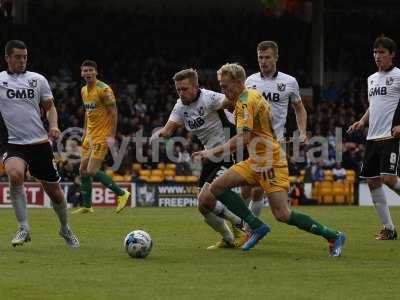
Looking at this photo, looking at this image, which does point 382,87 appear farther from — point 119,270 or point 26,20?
point 26,20

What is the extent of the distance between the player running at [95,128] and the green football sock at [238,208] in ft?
23.5

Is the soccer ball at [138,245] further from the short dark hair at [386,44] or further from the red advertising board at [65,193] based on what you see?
the red advertising board at [65,193]

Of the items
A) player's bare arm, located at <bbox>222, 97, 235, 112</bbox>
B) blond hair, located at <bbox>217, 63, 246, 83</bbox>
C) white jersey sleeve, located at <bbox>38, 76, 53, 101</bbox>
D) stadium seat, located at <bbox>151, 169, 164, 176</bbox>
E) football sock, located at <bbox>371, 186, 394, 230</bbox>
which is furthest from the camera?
stadium seat, located at <bbox>151, 169, 164, 176</bbox>

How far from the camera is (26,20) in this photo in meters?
34.7

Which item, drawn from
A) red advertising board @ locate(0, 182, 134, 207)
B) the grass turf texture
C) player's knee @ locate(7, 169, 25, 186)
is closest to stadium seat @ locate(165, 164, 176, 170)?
red advertising board @ locate(0, 182, 134, 207)

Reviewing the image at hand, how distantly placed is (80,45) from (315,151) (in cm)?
975

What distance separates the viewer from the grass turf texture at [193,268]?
793cm

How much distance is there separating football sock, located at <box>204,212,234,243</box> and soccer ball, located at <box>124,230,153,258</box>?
1146mm

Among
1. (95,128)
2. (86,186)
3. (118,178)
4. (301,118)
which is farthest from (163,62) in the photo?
(301,118)

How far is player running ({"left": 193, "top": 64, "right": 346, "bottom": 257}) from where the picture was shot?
10148mm

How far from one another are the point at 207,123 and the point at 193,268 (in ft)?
8.59

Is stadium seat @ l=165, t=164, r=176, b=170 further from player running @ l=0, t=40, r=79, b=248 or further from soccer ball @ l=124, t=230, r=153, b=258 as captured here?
soccer ball @ l=124, t=230, r=153, b=258

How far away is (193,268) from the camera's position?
9.52 m

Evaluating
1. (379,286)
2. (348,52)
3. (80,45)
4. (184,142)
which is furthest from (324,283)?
(348,52)
